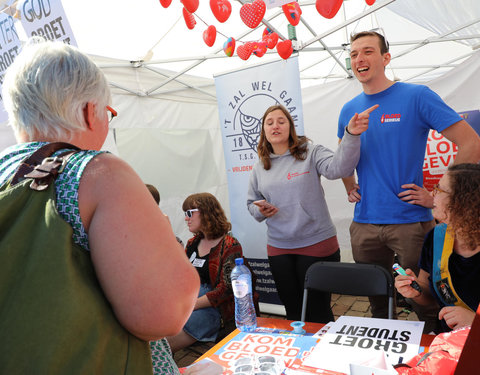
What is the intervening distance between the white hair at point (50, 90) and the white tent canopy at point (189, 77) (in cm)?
273

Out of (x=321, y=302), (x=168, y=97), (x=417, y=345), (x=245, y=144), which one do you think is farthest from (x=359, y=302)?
(x=168, y=97)

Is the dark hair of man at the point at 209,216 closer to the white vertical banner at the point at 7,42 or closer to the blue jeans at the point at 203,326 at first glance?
the blue jeans at the point at 203,326

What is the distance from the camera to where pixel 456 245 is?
1.56 m

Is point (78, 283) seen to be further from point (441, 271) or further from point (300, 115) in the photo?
point (300, 115)

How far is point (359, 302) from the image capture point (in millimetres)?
3727

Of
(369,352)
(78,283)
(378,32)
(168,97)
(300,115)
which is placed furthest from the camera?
(168,97)

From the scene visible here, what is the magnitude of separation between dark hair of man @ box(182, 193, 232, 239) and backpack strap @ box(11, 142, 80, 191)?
200 centimetres

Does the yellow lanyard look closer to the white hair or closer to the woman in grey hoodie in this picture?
the woman in grey hoodie

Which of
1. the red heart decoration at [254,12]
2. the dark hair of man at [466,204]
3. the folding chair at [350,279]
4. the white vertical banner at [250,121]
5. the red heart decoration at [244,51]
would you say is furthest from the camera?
the red heart decoration at [244,51]

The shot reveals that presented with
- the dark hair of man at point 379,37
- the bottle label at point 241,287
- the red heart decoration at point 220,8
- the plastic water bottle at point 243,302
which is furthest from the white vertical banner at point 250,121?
the bottle label at point 241,287

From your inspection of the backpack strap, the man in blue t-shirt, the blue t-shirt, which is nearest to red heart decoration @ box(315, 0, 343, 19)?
the man in blue t-shirt

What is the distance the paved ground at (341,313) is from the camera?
2.92m

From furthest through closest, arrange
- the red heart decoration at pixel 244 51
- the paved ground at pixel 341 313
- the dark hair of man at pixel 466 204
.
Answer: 1. the red heart decoration at pixel 244 51
2. the paved ground at pixel 341 313
3. the dark hair of man at pixel 466 204

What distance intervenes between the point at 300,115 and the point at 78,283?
264cm
